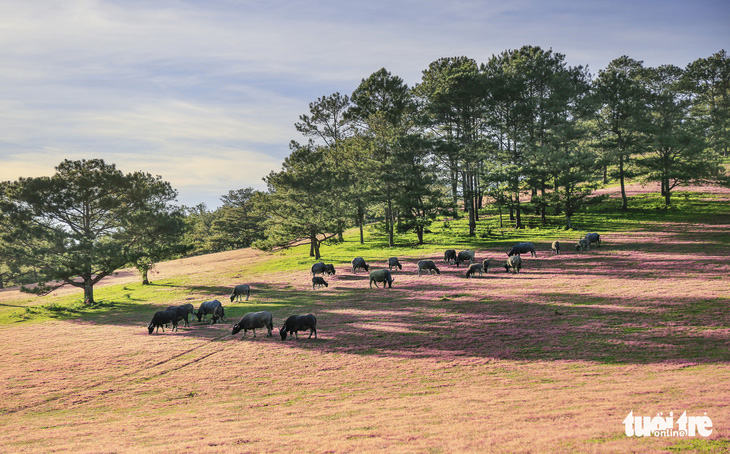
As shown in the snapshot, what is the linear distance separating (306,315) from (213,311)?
396 inches

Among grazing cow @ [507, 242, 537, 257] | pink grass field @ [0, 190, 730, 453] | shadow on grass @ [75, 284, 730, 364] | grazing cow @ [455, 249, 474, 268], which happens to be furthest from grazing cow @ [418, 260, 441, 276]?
grazing cow @ [507, 242, 537, 257]

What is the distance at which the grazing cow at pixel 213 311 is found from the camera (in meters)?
29.1

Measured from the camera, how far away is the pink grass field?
1025 cm

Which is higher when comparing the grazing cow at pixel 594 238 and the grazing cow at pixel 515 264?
the grazing cow at pixel 594 238

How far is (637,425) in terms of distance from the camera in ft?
30.1

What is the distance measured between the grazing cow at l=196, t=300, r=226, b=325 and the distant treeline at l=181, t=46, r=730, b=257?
21943 mm

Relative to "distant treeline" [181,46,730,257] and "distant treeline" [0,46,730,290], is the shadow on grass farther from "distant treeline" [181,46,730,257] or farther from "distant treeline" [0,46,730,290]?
"distant treeline" [181,46,730,257]

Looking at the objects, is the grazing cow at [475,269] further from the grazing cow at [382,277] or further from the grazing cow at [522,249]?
the grazing cow at [382,277]

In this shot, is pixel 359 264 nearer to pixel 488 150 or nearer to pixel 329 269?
pixel 329 269

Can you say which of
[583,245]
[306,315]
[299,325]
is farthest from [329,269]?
[583,245]

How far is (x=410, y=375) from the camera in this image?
16.0m

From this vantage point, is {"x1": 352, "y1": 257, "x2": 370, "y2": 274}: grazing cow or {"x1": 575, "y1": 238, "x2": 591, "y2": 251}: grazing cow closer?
{"x1": 575, "y1": 238, "x2": 591, "y2": 251}: grazing cow

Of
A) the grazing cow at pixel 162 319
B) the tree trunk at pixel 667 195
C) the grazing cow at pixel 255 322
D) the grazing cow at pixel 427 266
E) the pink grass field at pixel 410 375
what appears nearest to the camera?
the pink grass field at pixel 410 375

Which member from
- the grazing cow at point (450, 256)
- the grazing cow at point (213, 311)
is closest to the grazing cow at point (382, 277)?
the grazing cow at point (450, 256)
